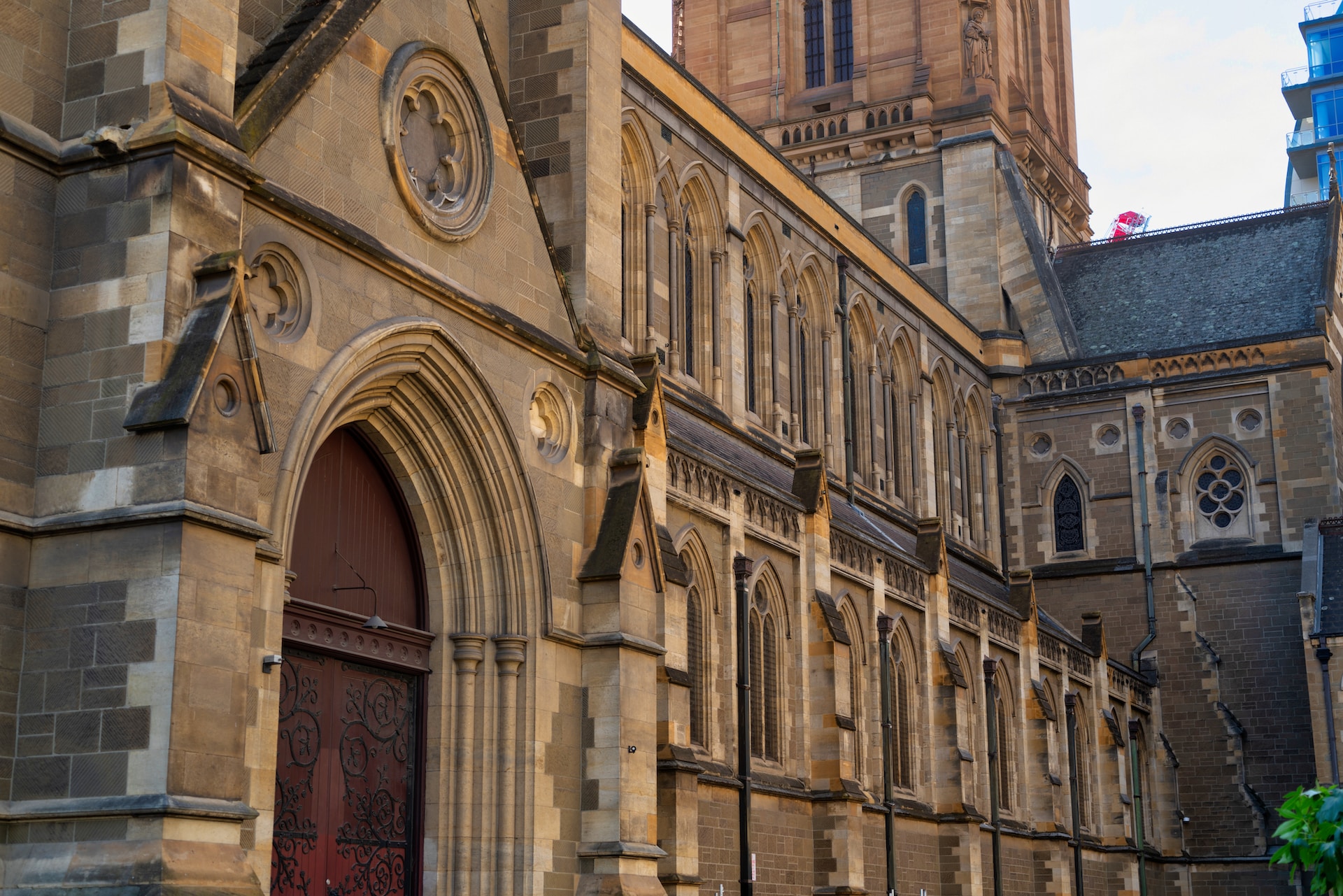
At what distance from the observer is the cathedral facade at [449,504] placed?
38.3 feet

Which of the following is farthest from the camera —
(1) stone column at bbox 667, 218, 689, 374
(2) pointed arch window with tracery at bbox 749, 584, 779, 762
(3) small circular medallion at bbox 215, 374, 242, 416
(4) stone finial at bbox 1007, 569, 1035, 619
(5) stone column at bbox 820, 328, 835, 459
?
(4) stone finial at bbox 1007, 569, 1035, 619

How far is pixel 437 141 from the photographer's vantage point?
16047 millimetres

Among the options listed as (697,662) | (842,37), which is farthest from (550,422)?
(842,37)

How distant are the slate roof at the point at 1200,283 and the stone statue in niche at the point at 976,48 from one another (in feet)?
22.0

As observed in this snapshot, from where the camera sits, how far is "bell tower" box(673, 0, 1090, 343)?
167 feet

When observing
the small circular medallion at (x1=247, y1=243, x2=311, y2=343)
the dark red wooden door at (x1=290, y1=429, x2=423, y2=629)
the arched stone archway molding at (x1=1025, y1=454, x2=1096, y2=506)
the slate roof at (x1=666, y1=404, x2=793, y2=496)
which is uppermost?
the arched stone archway molding at (x1=1025, y1=454, x2=1096, y2=506)

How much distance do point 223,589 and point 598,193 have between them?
7980mm

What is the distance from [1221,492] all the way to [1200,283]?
7734mm

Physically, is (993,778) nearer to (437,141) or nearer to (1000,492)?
(1000,492)

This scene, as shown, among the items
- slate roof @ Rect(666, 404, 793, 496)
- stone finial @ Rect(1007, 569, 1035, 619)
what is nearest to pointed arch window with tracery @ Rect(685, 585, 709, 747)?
slate roof @ Rect(666, 404, 793, 496)

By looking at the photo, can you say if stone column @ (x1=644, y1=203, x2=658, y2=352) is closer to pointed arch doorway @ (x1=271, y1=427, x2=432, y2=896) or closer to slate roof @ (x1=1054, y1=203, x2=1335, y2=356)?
pointed arch doorway @ (x1=271, y1=427, x2=432, y2=896)

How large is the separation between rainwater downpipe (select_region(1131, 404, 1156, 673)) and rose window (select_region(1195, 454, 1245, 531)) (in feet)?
4.74

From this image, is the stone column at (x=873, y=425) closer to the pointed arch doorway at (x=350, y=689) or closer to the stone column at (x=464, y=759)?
the stone column at (x=464, y=759)

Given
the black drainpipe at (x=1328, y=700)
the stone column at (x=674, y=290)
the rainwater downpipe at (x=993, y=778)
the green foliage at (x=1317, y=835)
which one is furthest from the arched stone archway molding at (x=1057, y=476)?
the green foliage at (x=1317, y=835)
